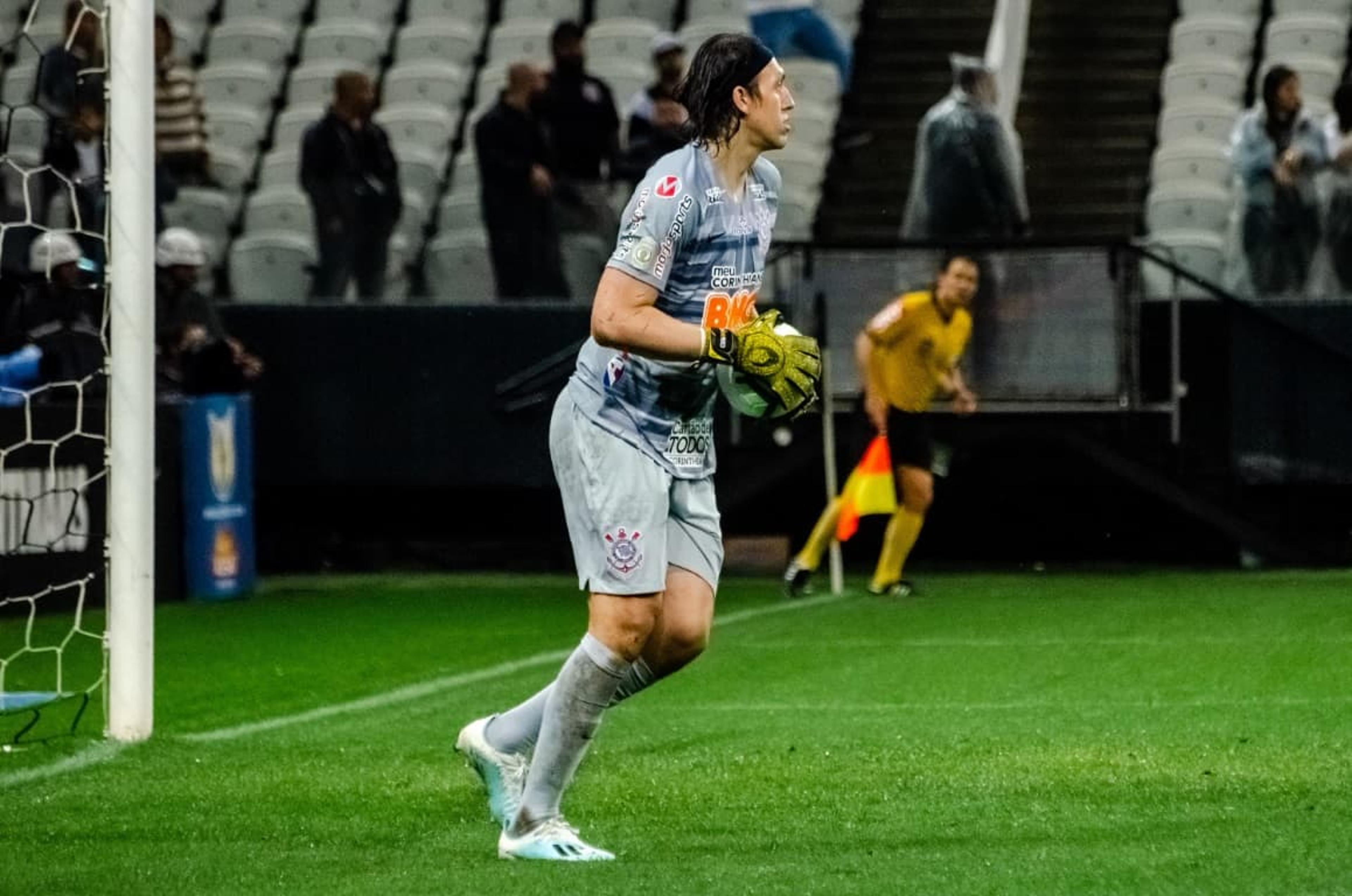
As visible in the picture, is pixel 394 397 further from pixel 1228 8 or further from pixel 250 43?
pixel 1228 8

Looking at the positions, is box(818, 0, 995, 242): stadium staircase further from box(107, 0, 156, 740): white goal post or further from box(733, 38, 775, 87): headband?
box(733, 38, 775, 87): headband

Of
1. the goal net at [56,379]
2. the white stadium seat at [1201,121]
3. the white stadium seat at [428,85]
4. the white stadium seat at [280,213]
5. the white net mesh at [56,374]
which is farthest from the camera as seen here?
the white stadium seat at [428,85]

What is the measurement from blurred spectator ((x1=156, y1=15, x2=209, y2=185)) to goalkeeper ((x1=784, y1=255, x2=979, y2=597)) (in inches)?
240

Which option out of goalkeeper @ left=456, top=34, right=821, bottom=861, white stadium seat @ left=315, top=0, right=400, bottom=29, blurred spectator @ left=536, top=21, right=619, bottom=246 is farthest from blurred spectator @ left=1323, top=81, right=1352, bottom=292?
goalkeeper @ left=456, top=34, right=821, bottom=861

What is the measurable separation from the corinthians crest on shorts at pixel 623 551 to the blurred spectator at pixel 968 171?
11.1 metres

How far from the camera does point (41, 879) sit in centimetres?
636

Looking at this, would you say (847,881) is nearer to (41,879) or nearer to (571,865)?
(571,865)

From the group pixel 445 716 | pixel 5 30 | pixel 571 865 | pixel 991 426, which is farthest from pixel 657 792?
pixel 5 30

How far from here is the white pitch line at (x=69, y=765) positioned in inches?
327

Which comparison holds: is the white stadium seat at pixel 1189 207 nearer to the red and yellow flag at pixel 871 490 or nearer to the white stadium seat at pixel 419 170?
the red and yellow flag at pixel 871 490

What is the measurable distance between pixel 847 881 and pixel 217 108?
17.4 m

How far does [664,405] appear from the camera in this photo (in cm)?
659

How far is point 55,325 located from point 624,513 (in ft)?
31.1

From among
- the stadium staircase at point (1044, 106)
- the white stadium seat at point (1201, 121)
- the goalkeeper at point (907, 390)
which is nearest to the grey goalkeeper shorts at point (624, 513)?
the goalkeeper at point (907, 390)
